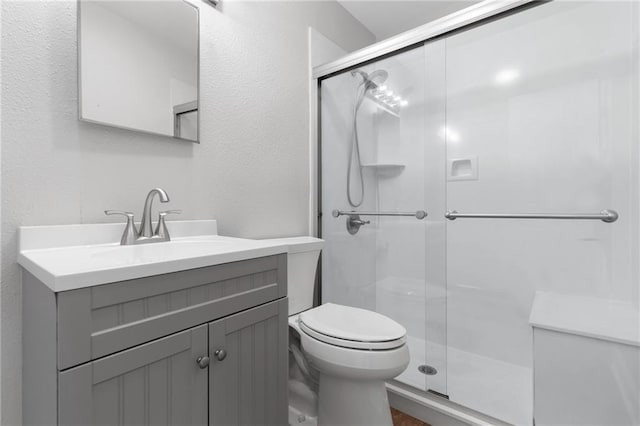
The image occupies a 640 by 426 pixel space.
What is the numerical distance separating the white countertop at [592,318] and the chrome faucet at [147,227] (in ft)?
4.76

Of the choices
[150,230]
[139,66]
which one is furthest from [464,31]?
[150,230]

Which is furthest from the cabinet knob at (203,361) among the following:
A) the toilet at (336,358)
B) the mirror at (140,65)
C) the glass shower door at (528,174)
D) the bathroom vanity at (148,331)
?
the glass shower door at (528,174)

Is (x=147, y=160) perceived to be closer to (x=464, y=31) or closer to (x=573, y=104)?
(x=464, y=31)

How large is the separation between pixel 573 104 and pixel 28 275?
7.51ft

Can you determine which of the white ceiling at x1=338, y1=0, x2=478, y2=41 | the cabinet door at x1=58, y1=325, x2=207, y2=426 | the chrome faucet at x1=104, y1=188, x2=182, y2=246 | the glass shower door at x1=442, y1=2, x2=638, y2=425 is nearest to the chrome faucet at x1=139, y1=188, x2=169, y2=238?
the chrome faucet at x1=104, y1=188, x2=182, y2=246

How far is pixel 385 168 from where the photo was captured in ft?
6.76

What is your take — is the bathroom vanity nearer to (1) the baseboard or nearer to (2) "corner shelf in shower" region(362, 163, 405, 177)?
(1) the baseboard

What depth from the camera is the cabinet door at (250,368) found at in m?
0.96

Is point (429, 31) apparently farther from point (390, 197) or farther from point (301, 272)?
point (301, 272)

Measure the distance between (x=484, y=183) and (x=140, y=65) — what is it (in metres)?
1.86

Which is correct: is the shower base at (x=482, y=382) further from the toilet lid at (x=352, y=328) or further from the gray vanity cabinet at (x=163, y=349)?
the gray vanity cabinet at (x=163, y=349)

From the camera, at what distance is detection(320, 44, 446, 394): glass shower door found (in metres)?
1.82

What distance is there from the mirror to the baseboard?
1590 millimetres

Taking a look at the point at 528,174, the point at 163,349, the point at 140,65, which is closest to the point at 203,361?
the point at 163,349
